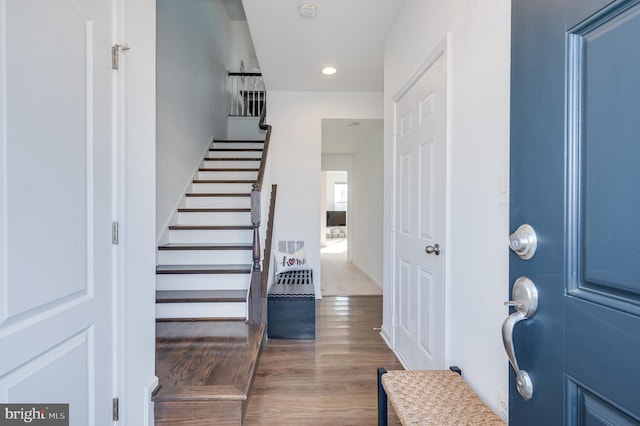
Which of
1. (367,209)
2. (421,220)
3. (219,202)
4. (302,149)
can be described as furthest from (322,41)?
(367,209)

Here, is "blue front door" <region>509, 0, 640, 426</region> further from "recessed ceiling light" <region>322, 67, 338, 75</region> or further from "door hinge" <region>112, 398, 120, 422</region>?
"recessed ceiling light" <region>322, 67, 338, 75</region>

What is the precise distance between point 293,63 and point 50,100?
2.89 meters

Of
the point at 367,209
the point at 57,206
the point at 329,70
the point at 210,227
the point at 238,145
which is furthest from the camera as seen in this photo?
the point at 367,209

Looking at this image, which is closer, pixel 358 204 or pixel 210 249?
pixel 210 249

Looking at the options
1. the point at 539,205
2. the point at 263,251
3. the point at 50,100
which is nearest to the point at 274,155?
the point at 263,251

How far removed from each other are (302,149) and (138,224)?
3.08 metres

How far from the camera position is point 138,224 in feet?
4.85

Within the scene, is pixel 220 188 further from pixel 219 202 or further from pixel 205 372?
pixel 205 372

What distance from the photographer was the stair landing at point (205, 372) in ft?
5.55

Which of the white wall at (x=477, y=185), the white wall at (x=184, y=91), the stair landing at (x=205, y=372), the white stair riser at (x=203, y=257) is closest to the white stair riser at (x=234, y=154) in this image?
the white wall at (x=184, y=91)

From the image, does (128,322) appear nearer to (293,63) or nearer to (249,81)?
(293,63)

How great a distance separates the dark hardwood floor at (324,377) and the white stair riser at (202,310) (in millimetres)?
415

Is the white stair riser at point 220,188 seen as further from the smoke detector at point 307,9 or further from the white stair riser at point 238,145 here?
the smoke detector at point 307,9

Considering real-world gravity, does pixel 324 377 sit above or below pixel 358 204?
below
